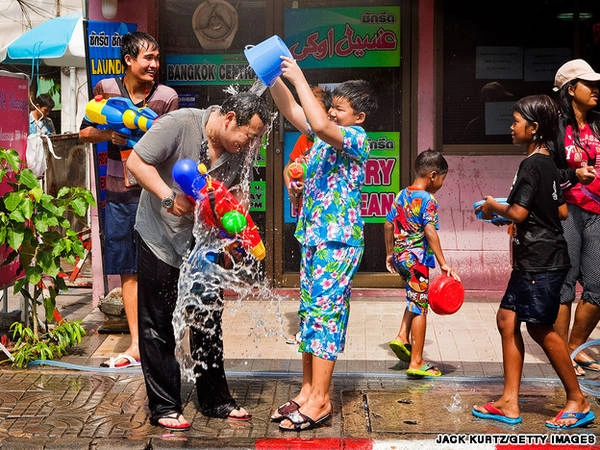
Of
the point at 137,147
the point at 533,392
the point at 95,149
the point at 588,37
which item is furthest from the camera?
the point at 588,37

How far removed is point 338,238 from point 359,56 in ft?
12.7

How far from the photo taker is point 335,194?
5453 mm

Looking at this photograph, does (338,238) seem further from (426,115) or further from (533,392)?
(426,115)

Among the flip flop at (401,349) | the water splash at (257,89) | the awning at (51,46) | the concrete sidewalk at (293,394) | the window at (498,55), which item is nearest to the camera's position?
the concrete sidewalk at (293,394)

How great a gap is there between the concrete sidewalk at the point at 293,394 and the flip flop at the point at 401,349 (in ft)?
0.42

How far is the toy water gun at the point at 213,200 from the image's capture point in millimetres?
5016

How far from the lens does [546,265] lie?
545 centimetres

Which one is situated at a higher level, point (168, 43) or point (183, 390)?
point (168, 43)

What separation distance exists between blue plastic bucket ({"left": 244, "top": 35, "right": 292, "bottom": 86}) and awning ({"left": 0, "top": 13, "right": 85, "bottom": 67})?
27.9 feet

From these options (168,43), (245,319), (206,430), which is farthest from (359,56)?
(206,430)

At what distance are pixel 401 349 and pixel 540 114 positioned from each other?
1.99 m

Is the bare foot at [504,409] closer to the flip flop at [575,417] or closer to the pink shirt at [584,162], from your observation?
the flip flop at [575,417]

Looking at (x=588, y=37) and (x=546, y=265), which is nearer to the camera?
(x=546, y=265)

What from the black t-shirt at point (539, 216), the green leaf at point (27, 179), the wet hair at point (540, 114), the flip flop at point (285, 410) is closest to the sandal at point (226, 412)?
the flip flop at point (285, 410)
